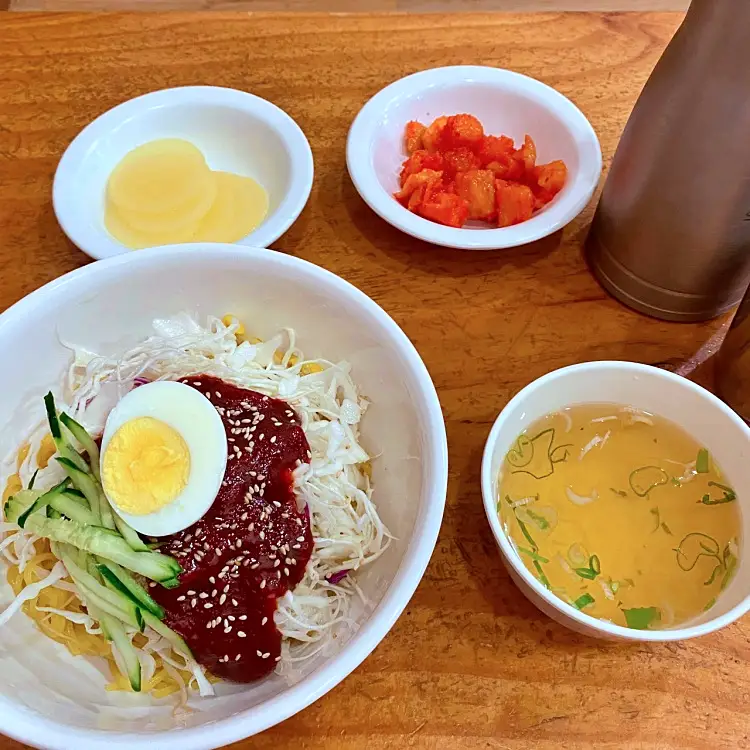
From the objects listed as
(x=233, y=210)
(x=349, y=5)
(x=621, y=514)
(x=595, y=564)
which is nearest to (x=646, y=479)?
(x=621, y=514)

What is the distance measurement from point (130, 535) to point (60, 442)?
0.62ft

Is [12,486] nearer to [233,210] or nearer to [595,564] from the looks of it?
[233,210]

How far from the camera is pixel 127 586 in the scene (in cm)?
107

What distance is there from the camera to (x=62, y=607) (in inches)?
45.4

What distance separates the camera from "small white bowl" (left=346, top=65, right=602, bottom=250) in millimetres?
1590

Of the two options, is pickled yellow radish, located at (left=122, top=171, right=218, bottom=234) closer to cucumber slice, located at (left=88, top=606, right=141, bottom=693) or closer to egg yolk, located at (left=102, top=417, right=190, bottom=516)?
egg yolk, located at (left=102, top=417, right=190, bottom=516)

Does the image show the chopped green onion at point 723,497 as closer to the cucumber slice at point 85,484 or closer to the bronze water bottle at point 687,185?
the bronze water bottle at point 687,185

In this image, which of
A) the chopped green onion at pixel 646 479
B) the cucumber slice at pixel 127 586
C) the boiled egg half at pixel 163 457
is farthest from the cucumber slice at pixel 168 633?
the chopped green onion at pixel 646 479

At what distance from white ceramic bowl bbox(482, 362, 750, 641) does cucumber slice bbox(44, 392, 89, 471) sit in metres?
0.65

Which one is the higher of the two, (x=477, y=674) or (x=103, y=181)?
(x=103, y=181)

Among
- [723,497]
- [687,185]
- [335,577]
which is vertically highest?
[687,185]

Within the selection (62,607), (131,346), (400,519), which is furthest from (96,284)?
(400,519)

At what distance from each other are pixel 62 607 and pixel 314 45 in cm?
161

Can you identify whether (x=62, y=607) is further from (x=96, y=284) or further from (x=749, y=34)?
(x=749, y=34)
